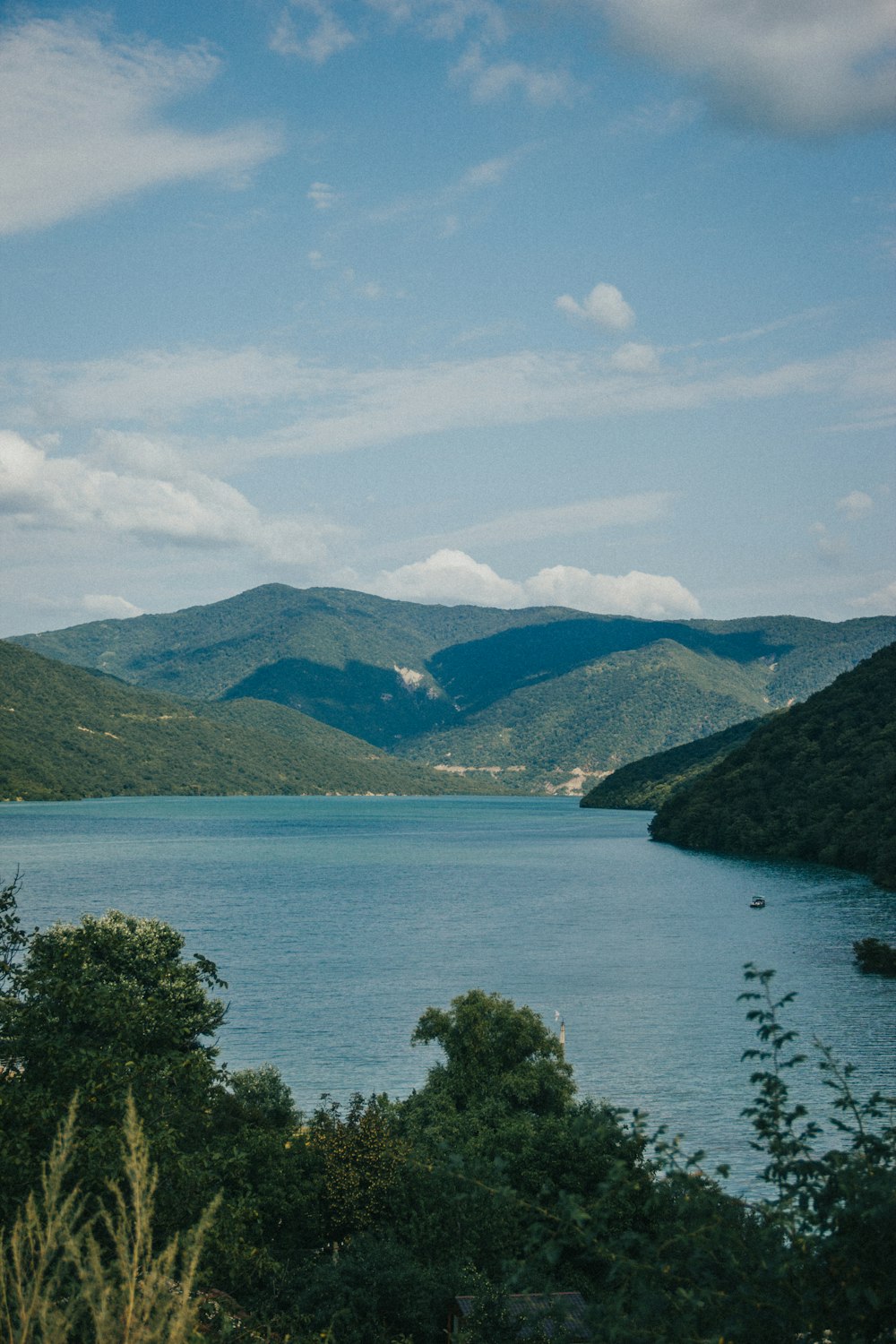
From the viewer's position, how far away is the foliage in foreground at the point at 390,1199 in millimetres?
8703

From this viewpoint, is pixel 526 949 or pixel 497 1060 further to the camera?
pixel 526 949

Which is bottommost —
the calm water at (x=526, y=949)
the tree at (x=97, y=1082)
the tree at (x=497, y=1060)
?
the calm water at (x=526, y=949)

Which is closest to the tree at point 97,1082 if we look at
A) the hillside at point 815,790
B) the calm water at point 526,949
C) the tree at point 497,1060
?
the tree at point 497,1060

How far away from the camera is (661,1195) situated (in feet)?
32.8

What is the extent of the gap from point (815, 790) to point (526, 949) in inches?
2780

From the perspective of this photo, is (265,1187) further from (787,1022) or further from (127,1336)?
(787,1022)

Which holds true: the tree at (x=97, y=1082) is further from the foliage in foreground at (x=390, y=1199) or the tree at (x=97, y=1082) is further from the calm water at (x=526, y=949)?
the calm water at (x=526, y=949)

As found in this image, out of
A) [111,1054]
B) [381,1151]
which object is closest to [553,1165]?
[381,1151]

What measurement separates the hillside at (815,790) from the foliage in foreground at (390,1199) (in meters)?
85.1

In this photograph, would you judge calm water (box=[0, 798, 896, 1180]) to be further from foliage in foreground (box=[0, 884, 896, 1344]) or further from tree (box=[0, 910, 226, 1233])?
tree (box=[0, 910, 226, 1233])

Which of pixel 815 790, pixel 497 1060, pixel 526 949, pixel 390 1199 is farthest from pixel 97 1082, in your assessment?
pixel 815 790

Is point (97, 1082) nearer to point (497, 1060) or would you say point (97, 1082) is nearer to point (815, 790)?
point (497, 1060)

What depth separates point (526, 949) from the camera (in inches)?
3177

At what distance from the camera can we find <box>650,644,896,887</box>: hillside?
123 meters
